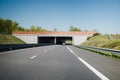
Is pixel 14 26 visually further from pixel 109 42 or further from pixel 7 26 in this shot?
pixel 109 42

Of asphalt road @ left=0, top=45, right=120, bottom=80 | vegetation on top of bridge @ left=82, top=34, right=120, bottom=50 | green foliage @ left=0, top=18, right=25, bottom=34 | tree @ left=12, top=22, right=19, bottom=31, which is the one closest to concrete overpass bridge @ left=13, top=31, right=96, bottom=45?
vegetation on top of bridge @ left=82, top=34, right=120, bottom=50

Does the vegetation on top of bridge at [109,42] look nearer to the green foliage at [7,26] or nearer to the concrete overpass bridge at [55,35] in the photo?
the concrete overpass bridge at [55,35]

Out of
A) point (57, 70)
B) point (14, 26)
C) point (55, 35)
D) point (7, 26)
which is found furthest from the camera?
point (14, 26)

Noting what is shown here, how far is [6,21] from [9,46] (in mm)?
130203

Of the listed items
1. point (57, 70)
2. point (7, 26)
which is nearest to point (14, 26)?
point (7, 26)

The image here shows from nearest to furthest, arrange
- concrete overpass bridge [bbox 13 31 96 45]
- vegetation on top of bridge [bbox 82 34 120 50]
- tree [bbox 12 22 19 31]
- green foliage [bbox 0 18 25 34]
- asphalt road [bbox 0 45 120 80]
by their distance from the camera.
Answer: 1. asphalt road [bbox 0 45 120 80]
2. vegetation on top of bridge [bbox 82 34 120 50]
3. concrete overpass bridge [bbox 13 31 96 45]
4. green foliage [bbox 0 18 25 34]
5. tree [bbox 12 22 19 31]

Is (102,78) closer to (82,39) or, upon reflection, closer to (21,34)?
(82,39)

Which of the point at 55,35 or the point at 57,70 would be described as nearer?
the point at 57,70

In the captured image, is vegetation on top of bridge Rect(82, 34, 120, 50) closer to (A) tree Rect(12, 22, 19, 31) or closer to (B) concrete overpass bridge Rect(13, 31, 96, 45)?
(B) concrete overpass bridge Rect(13, 31, 96, 45)

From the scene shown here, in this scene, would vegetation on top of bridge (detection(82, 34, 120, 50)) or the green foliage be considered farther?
the green foliage

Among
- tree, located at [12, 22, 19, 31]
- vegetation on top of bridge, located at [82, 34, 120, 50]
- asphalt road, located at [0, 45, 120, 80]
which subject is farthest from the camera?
tree, located at [12, 22, 19, 31]

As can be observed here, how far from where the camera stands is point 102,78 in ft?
20.9

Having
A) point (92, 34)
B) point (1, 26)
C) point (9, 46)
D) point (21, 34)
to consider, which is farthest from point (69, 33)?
point (1, 26)

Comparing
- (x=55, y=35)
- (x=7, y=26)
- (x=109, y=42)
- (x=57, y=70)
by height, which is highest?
(x=7, y=26)
